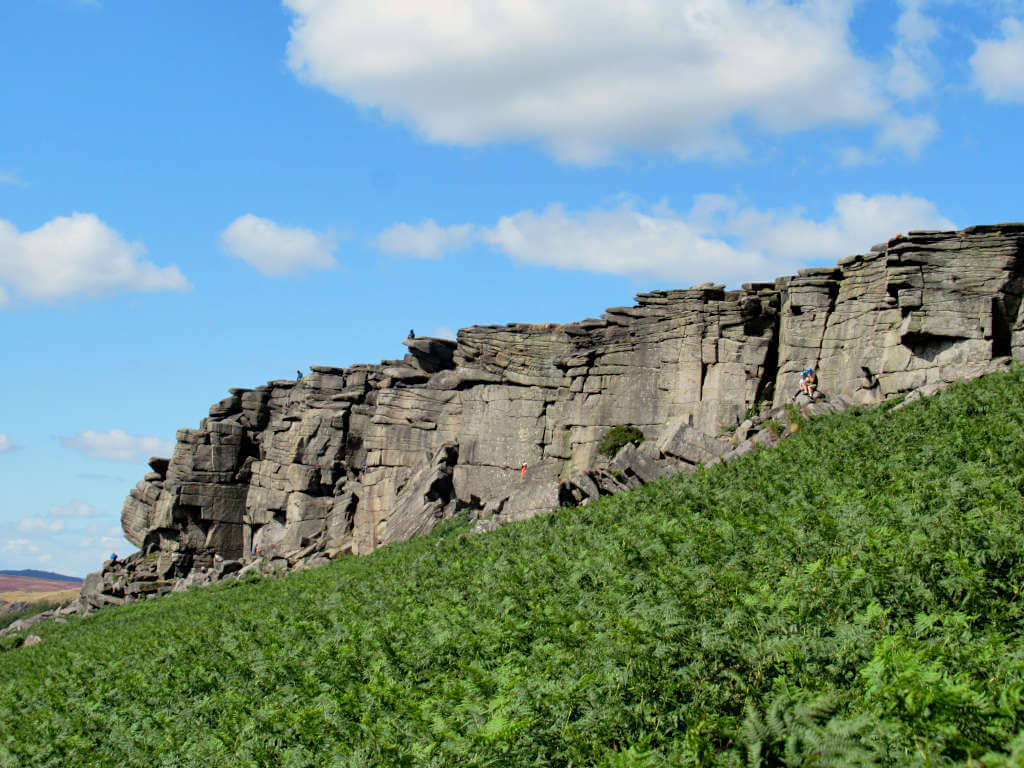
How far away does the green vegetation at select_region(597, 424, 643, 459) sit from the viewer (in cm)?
3584

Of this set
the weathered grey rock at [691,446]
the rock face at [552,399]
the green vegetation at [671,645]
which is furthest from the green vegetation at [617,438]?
the green vegetation at [671,645]

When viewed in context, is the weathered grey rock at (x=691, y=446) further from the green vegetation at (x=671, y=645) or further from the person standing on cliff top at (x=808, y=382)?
the green vegetation at (x=671, y=645)

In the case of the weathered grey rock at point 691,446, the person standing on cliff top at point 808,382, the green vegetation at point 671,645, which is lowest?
the green vegetation at point 671,645

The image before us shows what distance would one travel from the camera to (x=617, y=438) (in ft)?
118

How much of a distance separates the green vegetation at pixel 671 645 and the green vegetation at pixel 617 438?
522 inches

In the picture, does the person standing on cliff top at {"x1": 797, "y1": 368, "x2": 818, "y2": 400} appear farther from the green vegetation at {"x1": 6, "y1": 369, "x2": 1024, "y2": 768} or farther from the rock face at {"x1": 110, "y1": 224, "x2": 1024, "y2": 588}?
the green vegetation at {"x1": 6, "y1": 369, "x2": 1024, "y2": 768}

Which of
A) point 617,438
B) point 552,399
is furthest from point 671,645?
point 552,399

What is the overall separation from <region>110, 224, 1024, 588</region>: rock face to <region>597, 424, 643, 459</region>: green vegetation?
0.34m

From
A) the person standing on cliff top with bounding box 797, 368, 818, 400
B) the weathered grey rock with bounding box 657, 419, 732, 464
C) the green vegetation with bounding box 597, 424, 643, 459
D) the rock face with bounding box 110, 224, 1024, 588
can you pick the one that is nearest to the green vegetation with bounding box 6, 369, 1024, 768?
the rock face with bounding box 110, 224, 1024, 588

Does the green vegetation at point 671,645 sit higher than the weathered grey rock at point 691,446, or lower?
lower

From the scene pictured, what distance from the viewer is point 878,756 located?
6602 millimetres

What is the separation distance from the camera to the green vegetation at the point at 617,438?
3584 cm

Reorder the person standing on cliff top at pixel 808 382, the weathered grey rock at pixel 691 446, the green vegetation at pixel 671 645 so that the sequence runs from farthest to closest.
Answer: the person standing on cliff top at pixel 808 382, the weathered grey rock at pixel 691 446, the green vegetation at pixel 671 645

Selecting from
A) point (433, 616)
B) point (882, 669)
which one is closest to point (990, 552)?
point (882, 669)
